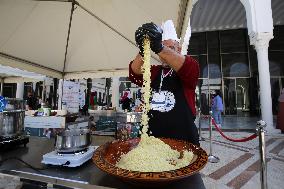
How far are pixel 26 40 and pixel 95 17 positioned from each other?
134cm

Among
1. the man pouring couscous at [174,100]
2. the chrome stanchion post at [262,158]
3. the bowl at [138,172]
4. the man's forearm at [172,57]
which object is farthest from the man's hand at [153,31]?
the chrome stanchion post at [262,158]

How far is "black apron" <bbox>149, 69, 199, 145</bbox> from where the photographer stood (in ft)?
5.27

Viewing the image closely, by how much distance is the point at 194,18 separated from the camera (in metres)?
13.6

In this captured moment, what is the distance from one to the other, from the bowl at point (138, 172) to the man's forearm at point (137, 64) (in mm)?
609

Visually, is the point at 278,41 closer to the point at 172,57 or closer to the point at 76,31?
the point at 76,31

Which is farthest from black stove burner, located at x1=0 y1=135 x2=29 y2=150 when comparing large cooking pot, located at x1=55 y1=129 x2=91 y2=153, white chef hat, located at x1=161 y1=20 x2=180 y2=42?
white chef hat, located at x1=161 y1=20 x2=180 y2=42

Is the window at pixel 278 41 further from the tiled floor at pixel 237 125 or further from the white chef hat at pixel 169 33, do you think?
the white chef hat at pixel 169 33

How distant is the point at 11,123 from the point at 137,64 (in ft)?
3.48

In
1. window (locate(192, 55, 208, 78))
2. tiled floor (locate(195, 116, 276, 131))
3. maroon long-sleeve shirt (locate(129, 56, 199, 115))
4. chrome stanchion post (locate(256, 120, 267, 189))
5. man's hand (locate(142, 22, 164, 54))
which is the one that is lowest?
tiled floor (locate(195, 116, 276, 131))

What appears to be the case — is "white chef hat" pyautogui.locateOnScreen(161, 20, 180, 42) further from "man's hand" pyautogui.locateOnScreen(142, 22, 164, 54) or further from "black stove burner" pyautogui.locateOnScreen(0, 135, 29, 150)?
"black stove burner" pyautogui.locateOnScreen(0, 135, 29, 150)

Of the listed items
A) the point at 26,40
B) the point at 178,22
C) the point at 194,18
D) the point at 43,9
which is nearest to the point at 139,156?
the point at 178,22

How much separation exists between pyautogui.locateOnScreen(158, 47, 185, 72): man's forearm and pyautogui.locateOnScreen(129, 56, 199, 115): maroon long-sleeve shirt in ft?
0.11

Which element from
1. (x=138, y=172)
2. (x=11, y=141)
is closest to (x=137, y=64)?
(x=138, y=172)

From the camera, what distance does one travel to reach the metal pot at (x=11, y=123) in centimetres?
153
